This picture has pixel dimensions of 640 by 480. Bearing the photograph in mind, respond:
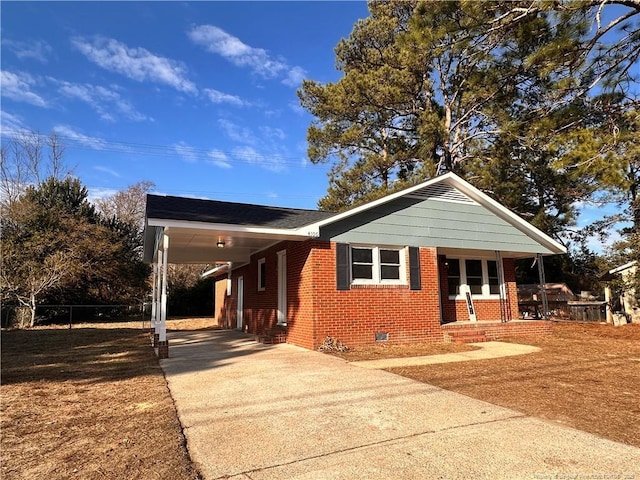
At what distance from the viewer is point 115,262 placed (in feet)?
80.8

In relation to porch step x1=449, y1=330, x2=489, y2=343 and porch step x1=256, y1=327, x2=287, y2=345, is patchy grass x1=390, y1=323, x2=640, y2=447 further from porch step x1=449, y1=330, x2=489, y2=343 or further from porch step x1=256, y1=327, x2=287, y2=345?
porch step x1=256, y1=327, x2=287, y2=345

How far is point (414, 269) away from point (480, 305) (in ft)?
12.9

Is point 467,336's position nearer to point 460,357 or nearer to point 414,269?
point 414,269

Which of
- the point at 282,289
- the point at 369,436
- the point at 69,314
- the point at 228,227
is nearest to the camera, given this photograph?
the point at 369,436

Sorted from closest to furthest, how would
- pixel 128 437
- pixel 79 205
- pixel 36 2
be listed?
pixel 128 437 → pixel 36 2 → pixel 79 205

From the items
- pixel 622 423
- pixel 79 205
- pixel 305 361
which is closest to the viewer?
pixel 622 423

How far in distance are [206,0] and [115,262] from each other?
1756 cm

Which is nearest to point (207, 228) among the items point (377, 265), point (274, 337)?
point (274, 337)

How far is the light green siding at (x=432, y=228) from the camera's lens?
431 inches

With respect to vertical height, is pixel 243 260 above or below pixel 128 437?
above

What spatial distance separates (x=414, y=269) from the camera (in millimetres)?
11430

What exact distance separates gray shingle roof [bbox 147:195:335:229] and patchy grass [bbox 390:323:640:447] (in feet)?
15.9

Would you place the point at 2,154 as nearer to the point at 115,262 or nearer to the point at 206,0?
the point at 115,262

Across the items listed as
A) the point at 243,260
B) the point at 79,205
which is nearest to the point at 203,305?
the point at 79,205
